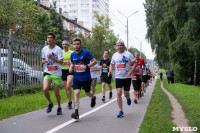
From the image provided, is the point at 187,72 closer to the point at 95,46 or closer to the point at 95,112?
the point at 95,46

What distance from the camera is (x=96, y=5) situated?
9512cm

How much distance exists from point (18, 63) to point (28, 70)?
83cm

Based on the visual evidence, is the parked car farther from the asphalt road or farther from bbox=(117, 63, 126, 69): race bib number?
bbox=(117, 63, 126, 69): race bib number

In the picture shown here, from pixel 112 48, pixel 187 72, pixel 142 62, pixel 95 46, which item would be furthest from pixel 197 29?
pixel 112 48

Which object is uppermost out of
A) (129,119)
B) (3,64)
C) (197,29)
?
(197,29)

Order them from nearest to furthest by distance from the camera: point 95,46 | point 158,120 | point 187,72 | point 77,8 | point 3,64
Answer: point 158,120 < point 3,64 < point 187,72 < point 95,46 < point 77,8

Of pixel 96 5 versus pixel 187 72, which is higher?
pixel 96 5

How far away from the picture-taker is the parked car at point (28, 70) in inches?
425

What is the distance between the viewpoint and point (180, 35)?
74.3ft

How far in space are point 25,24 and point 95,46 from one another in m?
21.6

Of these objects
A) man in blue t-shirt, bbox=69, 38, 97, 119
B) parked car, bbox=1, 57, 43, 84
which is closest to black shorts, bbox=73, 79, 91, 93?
man in blue t-shirt, bbox=69, 38, 97, 119

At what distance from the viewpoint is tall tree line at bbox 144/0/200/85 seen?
19.6 m

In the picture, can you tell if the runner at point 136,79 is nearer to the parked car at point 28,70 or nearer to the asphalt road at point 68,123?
the asphalt road at point 68,123

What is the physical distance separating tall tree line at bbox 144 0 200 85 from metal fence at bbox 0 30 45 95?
12395mm
